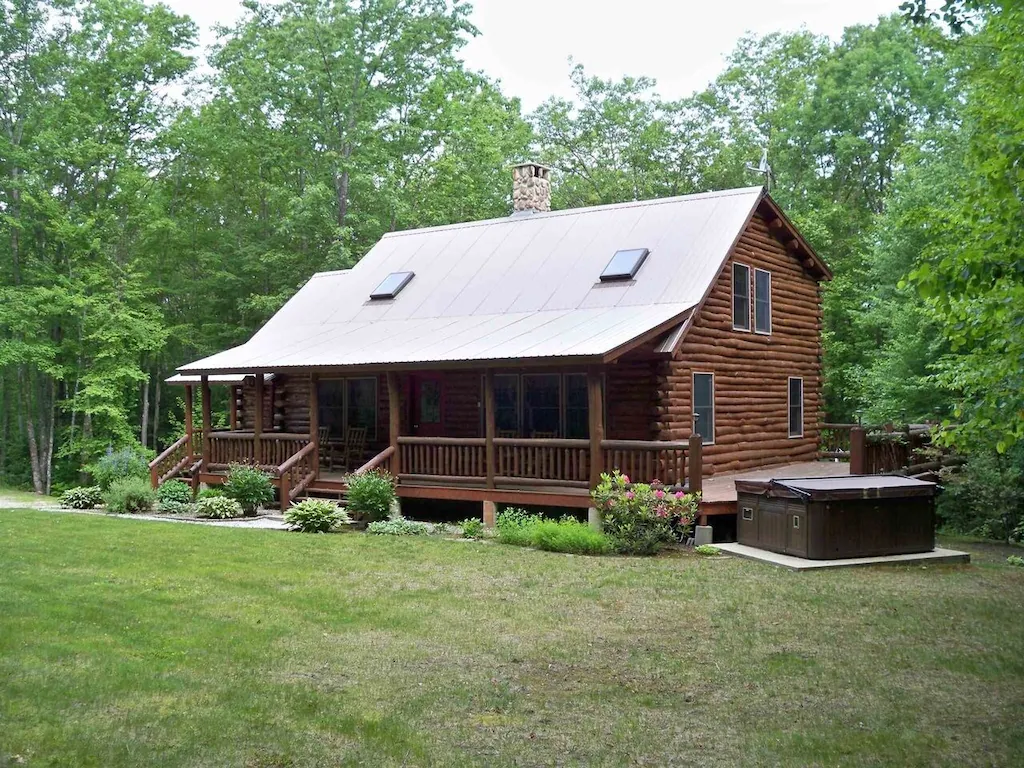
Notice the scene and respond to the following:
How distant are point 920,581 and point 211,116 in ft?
98.3

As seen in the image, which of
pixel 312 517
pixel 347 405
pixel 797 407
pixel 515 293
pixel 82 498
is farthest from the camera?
pixel 797 407

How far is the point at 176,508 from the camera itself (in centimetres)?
1848

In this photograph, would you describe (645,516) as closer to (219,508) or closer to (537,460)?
(537,460)

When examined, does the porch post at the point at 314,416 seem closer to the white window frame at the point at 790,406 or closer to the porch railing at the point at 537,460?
the porch railing at the point at 537,460

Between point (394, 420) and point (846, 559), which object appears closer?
point (846, 559)

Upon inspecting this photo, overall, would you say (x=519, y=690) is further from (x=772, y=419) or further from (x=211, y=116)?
(x=211, y=116)

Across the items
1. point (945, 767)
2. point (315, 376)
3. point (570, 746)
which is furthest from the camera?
point (315, 376)

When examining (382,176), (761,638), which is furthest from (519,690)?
(382,176)

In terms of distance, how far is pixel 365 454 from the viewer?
20.5m

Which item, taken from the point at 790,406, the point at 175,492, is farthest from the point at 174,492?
the point at 790,406

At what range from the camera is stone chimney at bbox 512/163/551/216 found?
22984 mm

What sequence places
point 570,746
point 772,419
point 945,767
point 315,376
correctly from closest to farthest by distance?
point 945,767
point 570,746
point 315,376
point 772,419

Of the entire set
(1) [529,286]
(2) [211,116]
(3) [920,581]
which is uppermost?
(2) [211,116]

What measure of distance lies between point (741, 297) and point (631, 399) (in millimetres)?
3544
